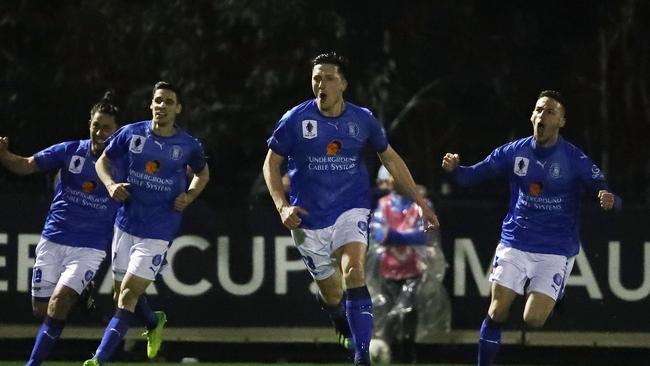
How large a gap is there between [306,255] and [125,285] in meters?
1.47

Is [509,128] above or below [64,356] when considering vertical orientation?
above

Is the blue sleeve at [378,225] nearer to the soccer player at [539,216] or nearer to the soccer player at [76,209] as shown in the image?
the soccer player at [539,216]

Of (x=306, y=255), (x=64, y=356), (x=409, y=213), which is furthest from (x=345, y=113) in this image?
(x=64, y=356)

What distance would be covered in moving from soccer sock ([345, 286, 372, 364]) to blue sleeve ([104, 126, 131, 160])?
2313mm

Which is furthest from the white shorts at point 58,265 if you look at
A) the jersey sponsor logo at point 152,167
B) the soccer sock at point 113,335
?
the jersey sponsor logo at point 152,167

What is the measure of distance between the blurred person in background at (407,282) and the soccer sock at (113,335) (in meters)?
3.99

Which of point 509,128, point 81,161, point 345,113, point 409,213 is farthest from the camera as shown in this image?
point 509,128

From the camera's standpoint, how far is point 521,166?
44.5 feet

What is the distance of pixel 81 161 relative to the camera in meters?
14.2

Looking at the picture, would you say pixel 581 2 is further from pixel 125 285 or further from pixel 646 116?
pixel 125 285

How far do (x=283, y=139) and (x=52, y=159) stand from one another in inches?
94.3

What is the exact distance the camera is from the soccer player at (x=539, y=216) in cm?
1348

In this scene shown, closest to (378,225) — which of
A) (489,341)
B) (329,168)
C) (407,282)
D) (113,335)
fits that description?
(407,282)

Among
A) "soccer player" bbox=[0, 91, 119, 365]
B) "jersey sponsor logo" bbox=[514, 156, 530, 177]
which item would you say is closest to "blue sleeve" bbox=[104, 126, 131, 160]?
"soccer player" bbox=[0, 91, 119, 365]
